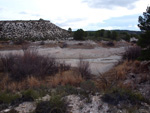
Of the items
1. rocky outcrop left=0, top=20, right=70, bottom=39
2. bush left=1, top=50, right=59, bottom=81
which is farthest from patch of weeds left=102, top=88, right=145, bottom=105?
rocky outcrop left=0, top=20, right=70, bottom=39

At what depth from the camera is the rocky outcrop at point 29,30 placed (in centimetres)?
4816

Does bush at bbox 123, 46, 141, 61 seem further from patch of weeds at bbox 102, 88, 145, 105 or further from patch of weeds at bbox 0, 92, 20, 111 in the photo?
patch of weeds at bbox 0, 92, 20, 111

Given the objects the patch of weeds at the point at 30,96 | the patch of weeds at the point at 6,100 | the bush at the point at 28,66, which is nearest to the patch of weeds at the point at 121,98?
the patch of weeds at the point at 30,96

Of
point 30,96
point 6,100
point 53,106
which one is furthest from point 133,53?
point 6,100

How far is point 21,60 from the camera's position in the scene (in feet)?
31.1

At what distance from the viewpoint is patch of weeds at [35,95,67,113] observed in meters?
4.44

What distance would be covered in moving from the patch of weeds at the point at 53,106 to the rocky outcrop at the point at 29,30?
43990mm

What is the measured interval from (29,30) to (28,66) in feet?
147

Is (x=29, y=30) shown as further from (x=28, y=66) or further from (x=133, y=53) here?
(x=28, y=66)

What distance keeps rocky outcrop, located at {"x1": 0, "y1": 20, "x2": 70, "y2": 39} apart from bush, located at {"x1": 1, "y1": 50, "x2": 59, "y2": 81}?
126ft

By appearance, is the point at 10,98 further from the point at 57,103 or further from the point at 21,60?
the point at 21,60

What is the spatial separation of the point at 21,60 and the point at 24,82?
2.01 m

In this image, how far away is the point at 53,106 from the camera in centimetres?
454

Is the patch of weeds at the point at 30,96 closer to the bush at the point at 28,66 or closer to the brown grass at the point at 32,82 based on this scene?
the brown grass at the point at 32,82
